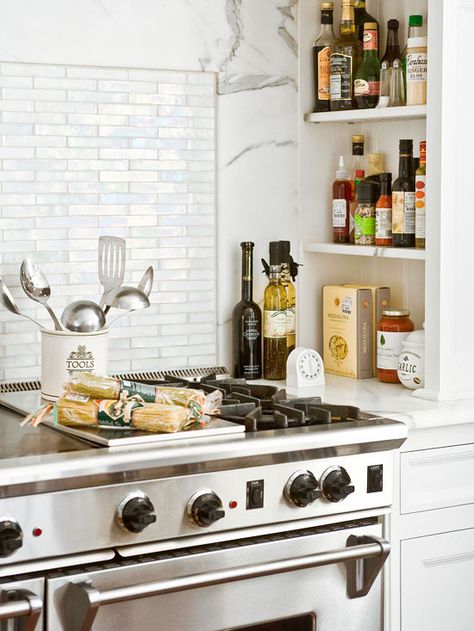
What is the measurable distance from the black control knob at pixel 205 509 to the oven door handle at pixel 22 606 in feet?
1.04

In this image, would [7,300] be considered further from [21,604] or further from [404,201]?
[404,201]

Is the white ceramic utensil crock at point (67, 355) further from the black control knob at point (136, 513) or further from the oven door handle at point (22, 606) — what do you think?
the oven door handle at point (22, 606)

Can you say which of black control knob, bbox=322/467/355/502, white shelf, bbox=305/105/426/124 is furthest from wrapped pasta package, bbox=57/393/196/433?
white shelf, bbox=305/105/426/124

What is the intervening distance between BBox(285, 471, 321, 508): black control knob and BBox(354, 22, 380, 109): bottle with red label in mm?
1118

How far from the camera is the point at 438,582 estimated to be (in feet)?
7.73

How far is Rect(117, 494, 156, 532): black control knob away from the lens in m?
1.88

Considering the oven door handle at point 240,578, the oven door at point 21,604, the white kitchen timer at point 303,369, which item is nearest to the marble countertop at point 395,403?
the white kitchen timer at point 303,369

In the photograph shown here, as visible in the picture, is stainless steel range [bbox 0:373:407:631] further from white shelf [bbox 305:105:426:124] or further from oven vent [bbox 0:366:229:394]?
white shelf [bbox 305:105:426:124]

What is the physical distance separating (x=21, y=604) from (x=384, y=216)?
4.60 feet

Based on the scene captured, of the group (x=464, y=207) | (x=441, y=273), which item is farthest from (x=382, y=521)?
(x=464, y=207)

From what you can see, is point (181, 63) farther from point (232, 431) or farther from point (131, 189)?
point (232, 431)

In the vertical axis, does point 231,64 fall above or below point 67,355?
above

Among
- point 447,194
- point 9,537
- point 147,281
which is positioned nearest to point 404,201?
point 447,194

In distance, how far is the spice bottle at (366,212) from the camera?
2.77 meters
